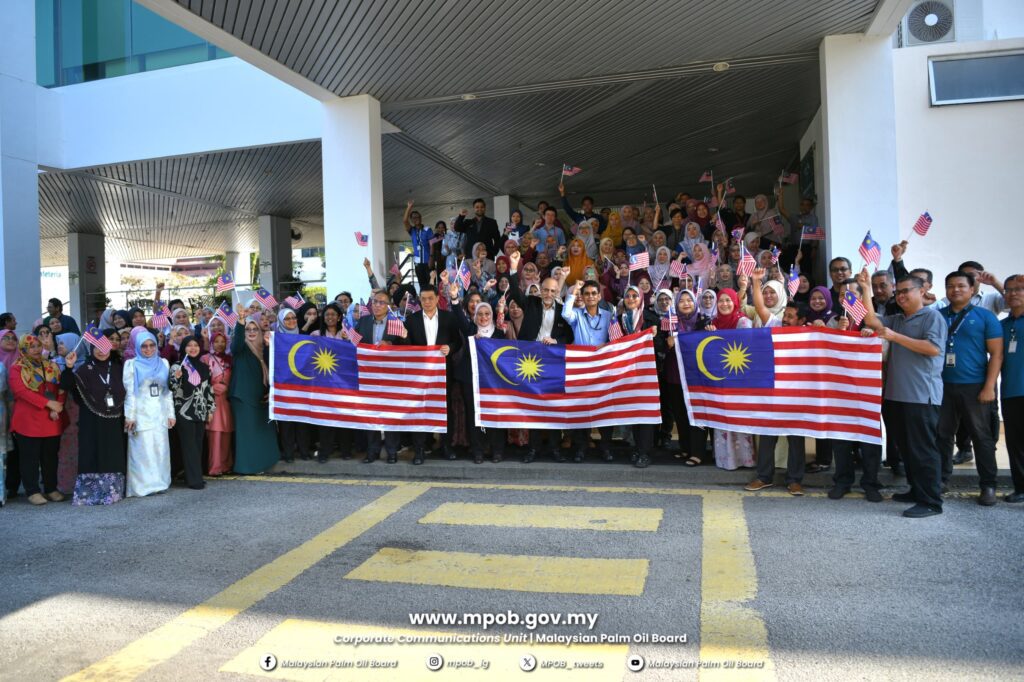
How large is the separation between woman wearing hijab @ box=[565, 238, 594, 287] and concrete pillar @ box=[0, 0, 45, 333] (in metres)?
9.23

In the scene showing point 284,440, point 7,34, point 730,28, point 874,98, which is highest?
point 7,34

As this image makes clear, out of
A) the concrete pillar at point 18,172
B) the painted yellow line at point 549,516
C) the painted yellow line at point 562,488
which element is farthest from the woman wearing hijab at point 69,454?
the concrete pillar at point 18,172

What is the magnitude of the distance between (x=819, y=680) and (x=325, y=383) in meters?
6.06

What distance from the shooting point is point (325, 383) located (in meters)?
8.10

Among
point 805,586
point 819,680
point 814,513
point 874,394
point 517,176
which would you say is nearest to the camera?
point 819,680

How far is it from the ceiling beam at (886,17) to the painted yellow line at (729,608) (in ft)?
20.1

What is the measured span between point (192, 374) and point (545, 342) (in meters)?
3.73

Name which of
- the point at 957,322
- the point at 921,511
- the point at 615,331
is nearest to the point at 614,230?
the point at 615,331

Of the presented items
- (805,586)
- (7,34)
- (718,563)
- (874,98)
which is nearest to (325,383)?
(718,563)

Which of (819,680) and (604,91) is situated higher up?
(604,91)

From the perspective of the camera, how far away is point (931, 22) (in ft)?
33.5

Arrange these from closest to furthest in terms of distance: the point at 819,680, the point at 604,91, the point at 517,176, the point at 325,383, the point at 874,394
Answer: the point at 819,680, the point at 874,394, the point at 325,383, the point at 604,91, the point at 517,176

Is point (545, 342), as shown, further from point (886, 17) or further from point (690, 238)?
point (886, 17)

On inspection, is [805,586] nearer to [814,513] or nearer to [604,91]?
[814,513]
